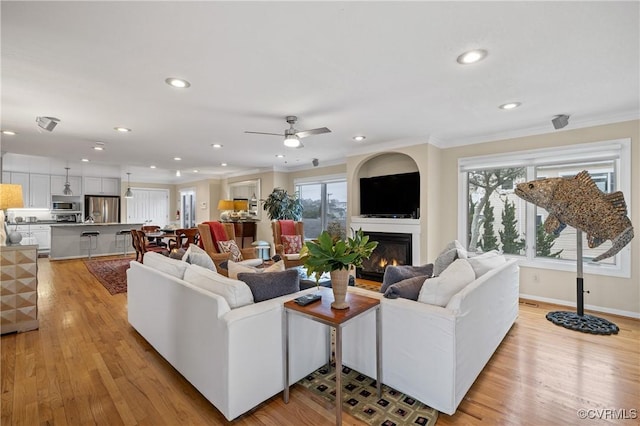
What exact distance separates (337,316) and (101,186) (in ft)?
35.8

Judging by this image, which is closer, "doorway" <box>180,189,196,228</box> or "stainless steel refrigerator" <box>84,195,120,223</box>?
"stainless steel refrigerator" <box>84,195,120,223</box>

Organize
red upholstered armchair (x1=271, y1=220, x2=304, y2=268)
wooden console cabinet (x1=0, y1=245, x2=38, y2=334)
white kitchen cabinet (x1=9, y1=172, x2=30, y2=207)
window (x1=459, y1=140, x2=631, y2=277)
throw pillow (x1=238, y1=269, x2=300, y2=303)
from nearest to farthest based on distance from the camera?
1. throw pillow (x1=238, y1=269, x2=300, y2=303)
2. wooden console cabinet (x1=0, y1=245, x2=38, y2=334)
3. window (x1=459, y1=140, x2=631, y2=277)
4. red upholstered armchair (x1=271, y1=220, x2=304, y2=268)
5. white kitchen cabinet (x1=9, y1=172, x2=30, y2=207)

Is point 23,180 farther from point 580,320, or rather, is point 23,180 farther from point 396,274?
point 580,320

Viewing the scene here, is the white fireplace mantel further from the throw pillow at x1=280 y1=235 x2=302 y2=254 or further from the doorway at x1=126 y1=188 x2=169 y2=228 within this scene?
the doorway at x1=126 y1=188 x2=169 y2=228

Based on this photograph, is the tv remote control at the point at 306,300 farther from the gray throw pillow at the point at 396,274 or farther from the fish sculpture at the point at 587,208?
the fish sculpture at the point at 587,208

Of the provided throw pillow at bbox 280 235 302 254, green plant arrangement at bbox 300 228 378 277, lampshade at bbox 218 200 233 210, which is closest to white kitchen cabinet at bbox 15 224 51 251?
lampshade at bbox 218 200 233 210

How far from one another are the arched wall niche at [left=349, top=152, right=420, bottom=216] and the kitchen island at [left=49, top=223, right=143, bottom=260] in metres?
6.67

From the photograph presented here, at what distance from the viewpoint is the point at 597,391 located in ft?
7.18

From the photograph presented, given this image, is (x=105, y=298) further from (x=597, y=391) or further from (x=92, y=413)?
Result: (x=597, y=391)

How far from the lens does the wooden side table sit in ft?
5.67

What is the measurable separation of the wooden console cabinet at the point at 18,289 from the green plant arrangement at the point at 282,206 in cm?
450

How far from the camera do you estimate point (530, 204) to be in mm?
4320

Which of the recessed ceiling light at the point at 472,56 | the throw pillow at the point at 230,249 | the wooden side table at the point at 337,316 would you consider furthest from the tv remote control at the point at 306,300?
the throw pillow at the point at 230,249

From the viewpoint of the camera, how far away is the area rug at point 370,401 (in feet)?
6.15
